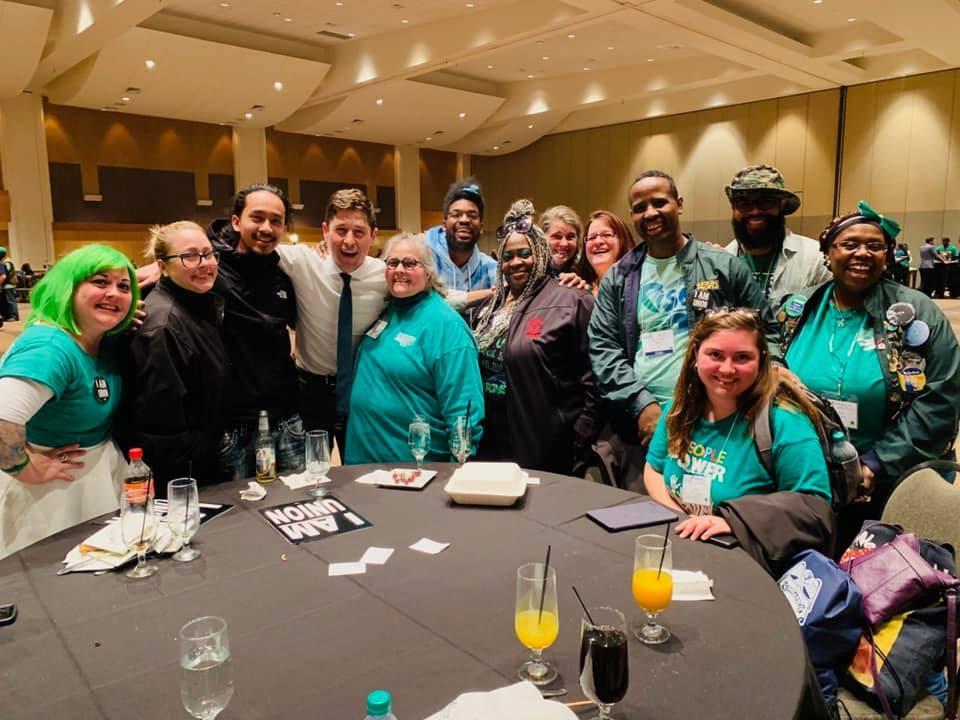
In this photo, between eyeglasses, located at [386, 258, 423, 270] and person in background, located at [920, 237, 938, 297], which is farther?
person in background, located at [920, 237, 938, 297]

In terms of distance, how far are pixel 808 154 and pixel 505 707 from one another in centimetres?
1635

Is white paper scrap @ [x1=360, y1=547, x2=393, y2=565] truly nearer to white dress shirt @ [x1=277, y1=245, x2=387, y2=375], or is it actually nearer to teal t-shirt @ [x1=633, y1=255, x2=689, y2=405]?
white dress shirt @ [x1=277, y1=245, x2=387, y2=375]

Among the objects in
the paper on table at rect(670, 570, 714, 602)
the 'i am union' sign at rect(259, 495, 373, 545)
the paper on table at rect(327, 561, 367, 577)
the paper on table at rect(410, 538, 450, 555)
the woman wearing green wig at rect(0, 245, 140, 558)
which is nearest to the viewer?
the paper on table at rect(670, 570, 714, 602)

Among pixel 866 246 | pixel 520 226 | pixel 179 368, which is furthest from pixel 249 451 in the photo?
pixel 866 246

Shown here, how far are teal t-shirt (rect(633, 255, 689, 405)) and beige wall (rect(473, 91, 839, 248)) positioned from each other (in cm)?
1388

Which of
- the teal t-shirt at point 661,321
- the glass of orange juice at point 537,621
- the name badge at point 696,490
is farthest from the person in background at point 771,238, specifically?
the glass of orange juice at point 537,621

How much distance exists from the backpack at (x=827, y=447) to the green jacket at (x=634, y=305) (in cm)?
73

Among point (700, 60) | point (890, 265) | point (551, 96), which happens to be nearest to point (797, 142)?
point (700, 60)

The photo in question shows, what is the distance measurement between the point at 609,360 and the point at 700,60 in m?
12.5

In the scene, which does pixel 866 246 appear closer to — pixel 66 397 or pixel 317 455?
pixel 317 455

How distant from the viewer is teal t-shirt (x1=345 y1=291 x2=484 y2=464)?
2758 mm

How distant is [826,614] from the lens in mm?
1658

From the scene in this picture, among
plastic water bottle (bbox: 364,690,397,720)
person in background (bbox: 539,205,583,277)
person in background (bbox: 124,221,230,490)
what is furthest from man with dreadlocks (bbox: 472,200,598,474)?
plastic water bottle (bbox: 364,690,397,720)

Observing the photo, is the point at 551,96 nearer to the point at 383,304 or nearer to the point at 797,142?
the point at 797,142
